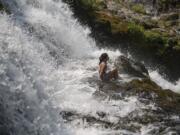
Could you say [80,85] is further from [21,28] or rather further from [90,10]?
[90,10]

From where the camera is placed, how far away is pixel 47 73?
1559 centimetres

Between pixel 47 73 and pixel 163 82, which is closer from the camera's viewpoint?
pixel 47 73

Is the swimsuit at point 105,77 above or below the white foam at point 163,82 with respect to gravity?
below

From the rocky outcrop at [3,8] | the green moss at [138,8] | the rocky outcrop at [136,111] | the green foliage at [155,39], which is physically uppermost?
the green moss at [138,8]

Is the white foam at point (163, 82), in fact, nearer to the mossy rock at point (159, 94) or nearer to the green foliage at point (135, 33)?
the green foliage at point (135, 33)

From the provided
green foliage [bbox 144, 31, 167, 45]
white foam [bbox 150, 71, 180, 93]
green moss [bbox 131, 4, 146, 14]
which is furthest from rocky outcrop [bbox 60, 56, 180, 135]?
green moss [bbox 131, 4, 146, 14]

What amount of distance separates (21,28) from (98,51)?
4.78 metres

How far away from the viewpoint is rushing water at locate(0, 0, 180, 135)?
1062 cm

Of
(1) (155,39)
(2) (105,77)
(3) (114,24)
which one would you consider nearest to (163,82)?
(1) (155,39)

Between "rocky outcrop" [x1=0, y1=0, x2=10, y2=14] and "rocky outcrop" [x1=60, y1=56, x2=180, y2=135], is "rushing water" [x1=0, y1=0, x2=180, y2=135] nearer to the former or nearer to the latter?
"rocky outcrop" [x1=60, y1=56, x2=180, y2=135]

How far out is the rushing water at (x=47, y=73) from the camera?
10625 mm

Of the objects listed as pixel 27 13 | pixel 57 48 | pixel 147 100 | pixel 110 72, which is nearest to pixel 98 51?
pixel 57 48

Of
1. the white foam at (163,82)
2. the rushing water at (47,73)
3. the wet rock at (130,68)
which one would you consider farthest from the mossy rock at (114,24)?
the wet rock at (130,68)

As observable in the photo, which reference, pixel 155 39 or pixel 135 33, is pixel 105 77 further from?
pixel 155 39
